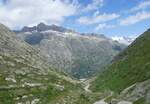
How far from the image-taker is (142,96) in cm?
9894

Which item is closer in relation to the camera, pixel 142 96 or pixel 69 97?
pixel 142 96

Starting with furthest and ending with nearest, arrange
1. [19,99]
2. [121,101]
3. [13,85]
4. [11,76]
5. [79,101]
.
→ [11,76], [13,85], [19,99], [79,101], [121,101]

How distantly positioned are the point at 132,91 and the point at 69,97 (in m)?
48.8

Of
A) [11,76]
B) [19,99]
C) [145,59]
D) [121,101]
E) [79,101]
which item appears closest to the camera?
[121,101]

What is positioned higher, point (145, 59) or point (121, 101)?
point (145, 59)

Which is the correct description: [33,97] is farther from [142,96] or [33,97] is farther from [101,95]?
[142,96]

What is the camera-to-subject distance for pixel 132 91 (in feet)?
362

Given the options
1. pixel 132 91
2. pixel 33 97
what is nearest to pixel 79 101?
pixel 33 97

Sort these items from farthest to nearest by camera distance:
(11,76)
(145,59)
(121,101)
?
1. (11,76)
2. (145,59)
3. (121,101)

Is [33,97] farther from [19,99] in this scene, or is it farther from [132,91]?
[132,91]

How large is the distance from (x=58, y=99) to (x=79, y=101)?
9249mm

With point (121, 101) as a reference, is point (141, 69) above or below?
above

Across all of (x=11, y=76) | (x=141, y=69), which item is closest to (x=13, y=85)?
(x=11, y=76)

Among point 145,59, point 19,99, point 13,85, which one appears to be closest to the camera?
point 19,99
